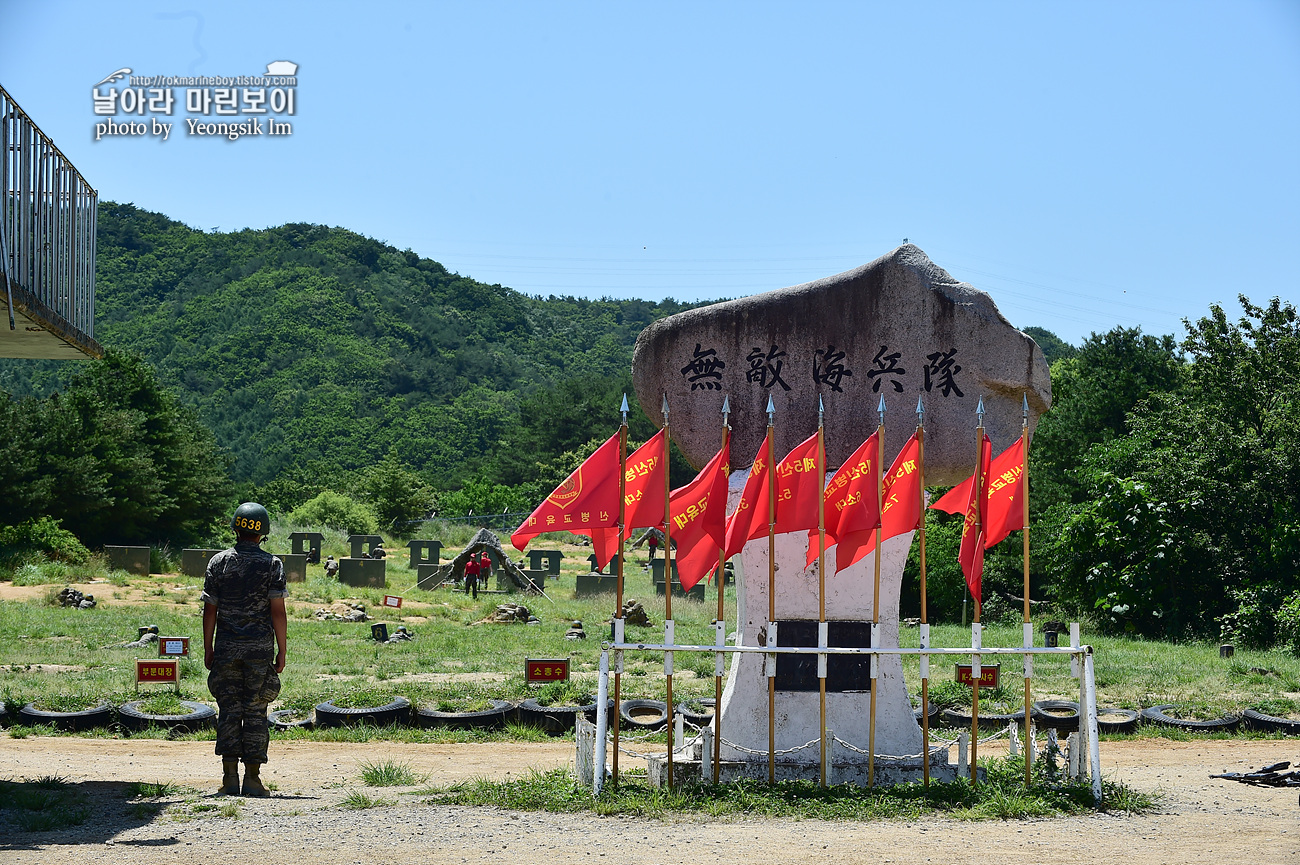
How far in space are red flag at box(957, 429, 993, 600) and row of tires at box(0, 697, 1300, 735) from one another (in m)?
3.47

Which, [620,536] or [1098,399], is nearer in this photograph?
[620,536]

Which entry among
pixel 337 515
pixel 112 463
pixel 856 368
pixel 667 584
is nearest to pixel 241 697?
pixel 667 584

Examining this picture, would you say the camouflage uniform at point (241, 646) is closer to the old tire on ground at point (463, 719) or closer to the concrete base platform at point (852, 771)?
the concrete base platform at point (852, 771)

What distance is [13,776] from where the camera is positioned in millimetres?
Answer: 8641

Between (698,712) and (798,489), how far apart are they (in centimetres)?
390

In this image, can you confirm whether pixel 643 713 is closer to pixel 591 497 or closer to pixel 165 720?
pixel 165 720

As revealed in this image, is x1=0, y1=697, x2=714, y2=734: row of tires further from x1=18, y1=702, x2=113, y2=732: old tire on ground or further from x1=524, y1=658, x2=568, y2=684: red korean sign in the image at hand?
x1=524, y1=658, x2=568, y2=684: red korean sign

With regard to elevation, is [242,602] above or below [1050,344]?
below

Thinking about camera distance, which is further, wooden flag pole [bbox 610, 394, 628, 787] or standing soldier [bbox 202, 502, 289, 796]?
wooden flag pole [bbox 610, 394, 628, 787]

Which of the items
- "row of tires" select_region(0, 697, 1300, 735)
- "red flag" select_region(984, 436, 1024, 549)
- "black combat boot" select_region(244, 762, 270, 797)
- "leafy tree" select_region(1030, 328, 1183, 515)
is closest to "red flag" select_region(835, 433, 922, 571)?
"red flag" select_region(984, 436, 1024, 549)

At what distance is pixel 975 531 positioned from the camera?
338 inches

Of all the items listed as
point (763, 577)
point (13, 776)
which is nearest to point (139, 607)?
point (13, 776)

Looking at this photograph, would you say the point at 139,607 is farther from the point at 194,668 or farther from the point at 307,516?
the point at 307,516

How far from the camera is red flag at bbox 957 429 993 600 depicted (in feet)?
27.0
